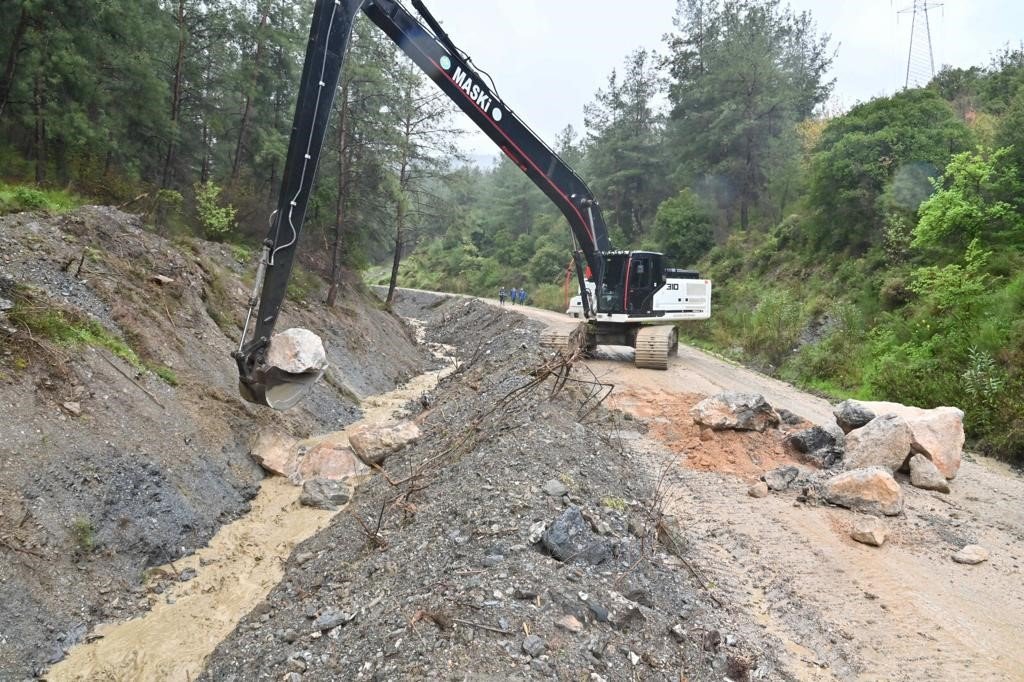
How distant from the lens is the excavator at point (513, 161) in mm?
5996

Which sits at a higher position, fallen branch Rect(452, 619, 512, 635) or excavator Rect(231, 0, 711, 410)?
excavator Rect(231, 0, 711, 410)

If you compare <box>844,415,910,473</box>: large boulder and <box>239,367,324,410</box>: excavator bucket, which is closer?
<box>239,367,324,410</box>: excavator bucket

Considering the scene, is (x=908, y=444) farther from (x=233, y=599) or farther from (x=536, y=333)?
(x=536, y=333)

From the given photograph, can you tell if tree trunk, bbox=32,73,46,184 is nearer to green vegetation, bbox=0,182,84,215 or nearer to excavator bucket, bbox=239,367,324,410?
green vegetation, bbox=0,182,84,215

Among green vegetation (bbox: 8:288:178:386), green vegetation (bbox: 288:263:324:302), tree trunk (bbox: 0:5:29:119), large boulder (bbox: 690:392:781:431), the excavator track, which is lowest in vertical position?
large boulder (bbox: 690:392:781:431)

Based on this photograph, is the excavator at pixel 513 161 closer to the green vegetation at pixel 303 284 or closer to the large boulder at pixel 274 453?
the large boulder at pixel 274 453

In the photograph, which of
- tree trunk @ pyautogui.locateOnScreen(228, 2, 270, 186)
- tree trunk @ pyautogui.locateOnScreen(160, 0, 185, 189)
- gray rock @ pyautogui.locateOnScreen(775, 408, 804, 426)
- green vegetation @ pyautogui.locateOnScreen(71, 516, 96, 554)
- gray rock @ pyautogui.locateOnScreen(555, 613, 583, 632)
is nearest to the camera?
gray rock @ pyautogui.locateOnScreen(555, 613, 583, 632)

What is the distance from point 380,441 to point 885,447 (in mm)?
6666

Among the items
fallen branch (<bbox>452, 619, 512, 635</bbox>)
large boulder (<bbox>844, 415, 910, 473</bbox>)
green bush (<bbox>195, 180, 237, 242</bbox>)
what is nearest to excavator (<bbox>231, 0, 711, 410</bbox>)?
fallen branch (<bbox>452, 619, 512, 635</bbox>)

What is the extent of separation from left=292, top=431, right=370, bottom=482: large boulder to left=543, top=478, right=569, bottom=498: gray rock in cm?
365

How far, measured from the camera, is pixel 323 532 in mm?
6742

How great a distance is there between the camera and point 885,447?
782 cm

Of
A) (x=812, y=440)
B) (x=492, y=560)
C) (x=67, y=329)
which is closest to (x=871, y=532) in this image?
(x=812, y=440)

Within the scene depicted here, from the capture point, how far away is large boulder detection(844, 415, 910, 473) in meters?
7.80
